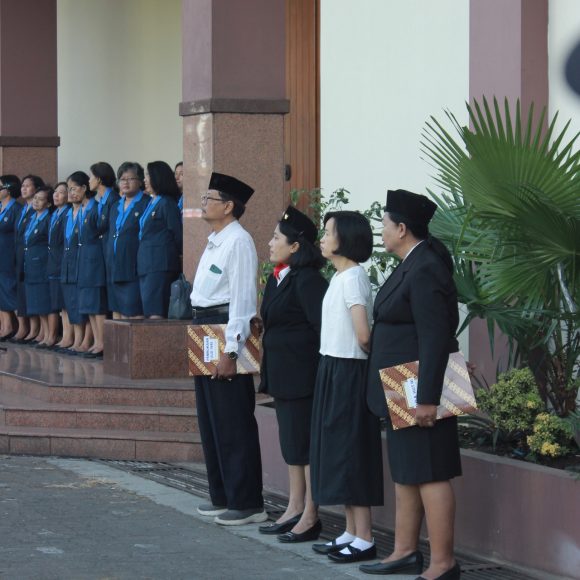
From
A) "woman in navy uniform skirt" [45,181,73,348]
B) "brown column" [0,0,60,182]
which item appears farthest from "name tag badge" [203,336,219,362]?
"brown column" [0,0,60,182]

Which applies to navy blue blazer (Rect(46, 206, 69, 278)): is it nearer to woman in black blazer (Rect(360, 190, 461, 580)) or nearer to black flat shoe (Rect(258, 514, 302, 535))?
black flat shoe (Rect(258, 514, 302, 535))

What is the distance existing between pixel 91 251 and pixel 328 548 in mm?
6923

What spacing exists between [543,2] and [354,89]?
2.14 m

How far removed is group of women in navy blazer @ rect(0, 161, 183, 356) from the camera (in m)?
12.0

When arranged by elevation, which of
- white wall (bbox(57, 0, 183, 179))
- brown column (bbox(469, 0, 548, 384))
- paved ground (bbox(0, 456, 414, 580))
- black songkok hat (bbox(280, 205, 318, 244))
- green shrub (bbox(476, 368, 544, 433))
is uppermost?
white wall (bbox(57, 0, 183, 179))

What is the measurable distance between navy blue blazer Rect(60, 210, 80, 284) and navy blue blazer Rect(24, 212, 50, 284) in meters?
0.77

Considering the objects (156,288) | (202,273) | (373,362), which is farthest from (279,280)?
(156,288)

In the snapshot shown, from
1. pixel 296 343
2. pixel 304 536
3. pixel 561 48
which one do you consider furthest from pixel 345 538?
pixel 561 48

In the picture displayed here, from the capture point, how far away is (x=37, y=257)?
47.2ft

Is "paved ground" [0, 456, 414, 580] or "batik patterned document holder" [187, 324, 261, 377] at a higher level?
"batik patterned document holder" [187, 324, 261, 377]

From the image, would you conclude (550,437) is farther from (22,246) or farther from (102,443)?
(22,246)

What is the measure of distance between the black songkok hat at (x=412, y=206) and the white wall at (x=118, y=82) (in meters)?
11.7

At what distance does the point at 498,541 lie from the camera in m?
6.49

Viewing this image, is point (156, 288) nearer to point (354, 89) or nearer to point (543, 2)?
point (354, 89)
